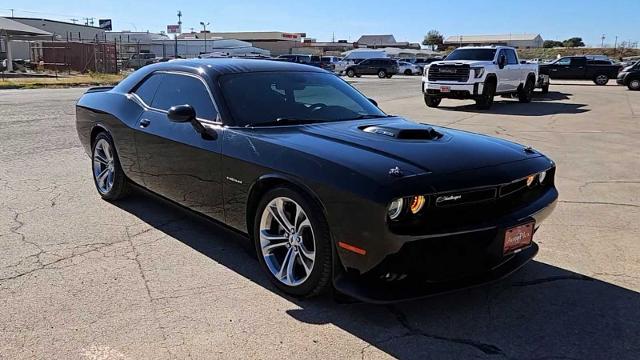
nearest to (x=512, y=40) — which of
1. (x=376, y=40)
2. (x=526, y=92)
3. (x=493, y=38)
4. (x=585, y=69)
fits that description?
(x=493, y=38)

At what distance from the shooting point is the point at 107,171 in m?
5.87

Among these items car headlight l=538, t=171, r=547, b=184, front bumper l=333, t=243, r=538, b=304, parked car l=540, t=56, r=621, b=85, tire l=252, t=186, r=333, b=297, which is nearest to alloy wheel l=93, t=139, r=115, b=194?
tire l=252, t=186, r=333, b=297

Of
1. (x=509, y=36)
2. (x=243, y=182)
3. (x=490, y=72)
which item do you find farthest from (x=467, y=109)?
(x=509, y=36)

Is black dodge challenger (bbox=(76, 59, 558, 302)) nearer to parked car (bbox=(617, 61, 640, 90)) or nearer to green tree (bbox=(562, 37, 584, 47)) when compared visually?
parked car (bbox=(617, 61, 640, 90))

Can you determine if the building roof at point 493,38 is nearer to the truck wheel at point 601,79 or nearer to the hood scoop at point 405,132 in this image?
the truck wheel at point 601,79

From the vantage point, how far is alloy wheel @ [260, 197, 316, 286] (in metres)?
3.51

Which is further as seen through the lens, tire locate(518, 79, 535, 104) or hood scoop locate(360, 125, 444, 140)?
tire locate(518, 79, 535, 104)

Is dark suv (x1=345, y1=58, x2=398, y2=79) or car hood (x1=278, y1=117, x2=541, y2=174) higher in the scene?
dark suv (x1=345, y1=58, x2=398, y2=79)

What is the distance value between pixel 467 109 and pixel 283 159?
15160mm

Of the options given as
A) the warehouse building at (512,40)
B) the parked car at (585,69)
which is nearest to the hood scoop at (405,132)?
the parked car at (585,69)

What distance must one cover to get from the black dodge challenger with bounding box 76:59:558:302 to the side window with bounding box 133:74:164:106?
28mm

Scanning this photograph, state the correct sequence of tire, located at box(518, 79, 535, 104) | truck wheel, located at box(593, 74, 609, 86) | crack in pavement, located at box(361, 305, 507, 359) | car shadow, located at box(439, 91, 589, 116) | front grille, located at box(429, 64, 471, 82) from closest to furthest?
crack in pavement, located at box(361, 305, 507, 359), car shadow, located at box(439, 91, 589, 116), front grille, located at box(429, 64, 471, 82), tire, located at box(518, 79, 535, 104), truck wheel, located at box(593, 74, 609, 86)

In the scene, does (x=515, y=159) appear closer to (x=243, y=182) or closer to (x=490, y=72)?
(x=243, y=182)

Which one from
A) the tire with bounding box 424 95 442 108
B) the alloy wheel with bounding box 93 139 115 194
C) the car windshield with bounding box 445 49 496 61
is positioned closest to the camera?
the alloy wheel with bounding box 93 139 115 194
